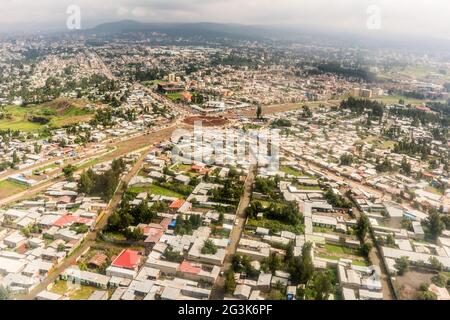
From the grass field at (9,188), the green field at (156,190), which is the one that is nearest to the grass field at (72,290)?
the green field at (156,190)

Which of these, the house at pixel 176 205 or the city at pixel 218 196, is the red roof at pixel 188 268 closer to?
the city at pixel 218 196

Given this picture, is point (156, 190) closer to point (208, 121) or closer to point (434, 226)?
point (434, 226)

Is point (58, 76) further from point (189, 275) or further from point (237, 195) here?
point (189, 275)

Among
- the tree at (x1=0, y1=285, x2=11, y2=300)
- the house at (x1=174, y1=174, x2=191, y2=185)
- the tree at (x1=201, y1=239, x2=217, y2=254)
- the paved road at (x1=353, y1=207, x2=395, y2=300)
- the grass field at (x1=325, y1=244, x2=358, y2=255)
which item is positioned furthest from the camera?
the house at (x1=174, y1=174, x2=191, y2=185)

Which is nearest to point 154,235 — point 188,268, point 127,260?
point 127,260

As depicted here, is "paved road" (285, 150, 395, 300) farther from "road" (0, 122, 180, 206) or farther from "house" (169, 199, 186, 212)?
"road" (0, 122, 180, 206)

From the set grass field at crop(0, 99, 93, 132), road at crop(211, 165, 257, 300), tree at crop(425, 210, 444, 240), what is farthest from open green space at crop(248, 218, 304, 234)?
grass field at crop(0, 99, 93, 132)
